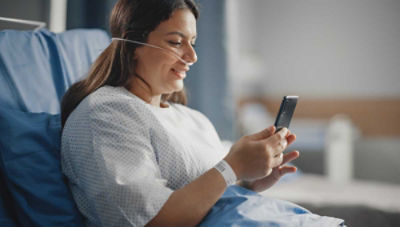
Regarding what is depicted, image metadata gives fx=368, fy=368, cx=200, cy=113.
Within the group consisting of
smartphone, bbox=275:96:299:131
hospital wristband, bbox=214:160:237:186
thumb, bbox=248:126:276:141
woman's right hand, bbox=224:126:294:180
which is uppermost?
smartphone, bbox=275:96:299:131

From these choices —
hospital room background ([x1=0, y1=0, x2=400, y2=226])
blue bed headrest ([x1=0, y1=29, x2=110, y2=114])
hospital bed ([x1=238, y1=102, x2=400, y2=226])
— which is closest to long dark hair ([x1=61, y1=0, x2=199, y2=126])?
blue bed headrest ([x1=0, y1=29, x2=110, y2=114])

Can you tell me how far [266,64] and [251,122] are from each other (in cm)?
153

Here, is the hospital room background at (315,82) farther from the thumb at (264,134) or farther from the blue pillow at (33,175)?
the thumb at (264,134)

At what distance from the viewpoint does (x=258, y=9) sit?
4.47 m

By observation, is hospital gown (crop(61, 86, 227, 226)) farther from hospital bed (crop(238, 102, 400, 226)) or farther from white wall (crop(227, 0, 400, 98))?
white wall (crop(227, 0, 400, 98))

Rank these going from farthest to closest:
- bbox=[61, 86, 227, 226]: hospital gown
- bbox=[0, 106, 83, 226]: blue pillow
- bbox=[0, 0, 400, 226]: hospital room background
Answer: bbox=[0, 0, 400, 226]: hospital room background → bbox=[0, 106, 83, 226]: blue pillow → bbox=[61, 86, 227, 226]: hospital gown

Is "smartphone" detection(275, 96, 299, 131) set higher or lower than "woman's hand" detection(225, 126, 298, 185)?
higher

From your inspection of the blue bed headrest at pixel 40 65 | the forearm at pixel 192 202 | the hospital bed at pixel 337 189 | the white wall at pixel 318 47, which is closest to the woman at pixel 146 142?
the forearm at pixel 192 202

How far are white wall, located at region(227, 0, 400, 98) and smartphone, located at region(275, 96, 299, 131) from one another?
289 centimetres

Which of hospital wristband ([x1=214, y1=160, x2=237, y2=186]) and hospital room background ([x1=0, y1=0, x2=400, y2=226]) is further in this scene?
hospital room background ([x1=0, y1=0, x2=400, y2=226])

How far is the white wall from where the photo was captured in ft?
12.3

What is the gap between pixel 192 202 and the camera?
0.70m

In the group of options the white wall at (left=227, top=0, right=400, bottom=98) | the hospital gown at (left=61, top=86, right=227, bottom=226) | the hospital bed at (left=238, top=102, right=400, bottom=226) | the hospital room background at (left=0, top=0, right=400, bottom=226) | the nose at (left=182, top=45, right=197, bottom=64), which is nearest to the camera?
the hospital gown at (left=61, top=86, right=227, bottom=226)

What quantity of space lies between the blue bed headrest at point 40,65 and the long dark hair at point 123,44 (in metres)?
0.11
